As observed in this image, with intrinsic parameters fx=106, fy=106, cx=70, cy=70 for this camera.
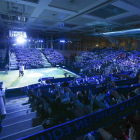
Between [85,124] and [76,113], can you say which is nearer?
[85,124]

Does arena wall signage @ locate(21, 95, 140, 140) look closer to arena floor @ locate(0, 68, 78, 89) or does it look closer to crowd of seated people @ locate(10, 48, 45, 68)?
arena floor @ locate(0, 68, 78, 89)

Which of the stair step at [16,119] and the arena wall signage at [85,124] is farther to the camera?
the stair step at [16,119]

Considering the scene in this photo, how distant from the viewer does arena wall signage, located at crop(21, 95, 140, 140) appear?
4.79 ft

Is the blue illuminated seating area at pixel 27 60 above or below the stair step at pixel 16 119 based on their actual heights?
above

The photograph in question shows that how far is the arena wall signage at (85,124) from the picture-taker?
1.46 metres

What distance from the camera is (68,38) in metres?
26.6

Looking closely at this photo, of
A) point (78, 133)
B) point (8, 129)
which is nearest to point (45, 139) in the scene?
point (78, 133)

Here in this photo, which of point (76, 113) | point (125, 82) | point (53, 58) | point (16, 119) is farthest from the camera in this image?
point (53, 58)

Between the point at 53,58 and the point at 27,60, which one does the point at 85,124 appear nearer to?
the point at 27,60

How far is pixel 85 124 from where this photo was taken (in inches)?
66.9

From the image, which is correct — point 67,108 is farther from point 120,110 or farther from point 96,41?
point 96,41

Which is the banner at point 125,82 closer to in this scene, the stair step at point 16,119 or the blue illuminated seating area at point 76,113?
the blue illuminated seating area at point 76,113

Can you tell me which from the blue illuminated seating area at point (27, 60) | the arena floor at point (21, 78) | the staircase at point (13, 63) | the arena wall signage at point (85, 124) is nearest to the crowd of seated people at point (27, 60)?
the blue illuminated seating area at point (27, 60)

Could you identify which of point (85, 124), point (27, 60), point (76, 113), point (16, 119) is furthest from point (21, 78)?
point (85, 124)
